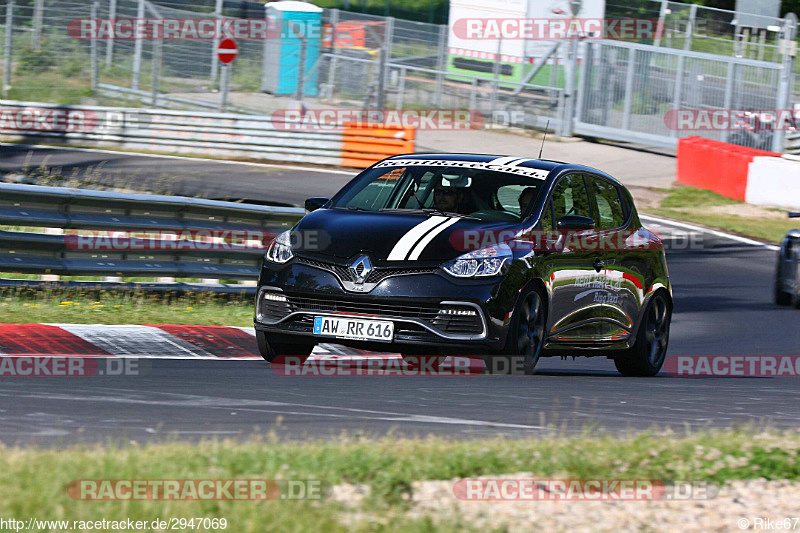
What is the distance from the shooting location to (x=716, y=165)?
1008 inches

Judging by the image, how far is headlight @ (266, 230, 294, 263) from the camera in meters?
8.23

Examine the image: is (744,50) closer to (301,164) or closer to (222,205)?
(301,164)

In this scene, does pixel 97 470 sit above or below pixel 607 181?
below

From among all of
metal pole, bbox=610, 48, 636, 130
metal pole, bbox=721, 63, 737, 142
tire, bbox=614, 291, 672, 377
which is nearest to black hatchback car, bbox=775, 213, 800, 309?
tire, bbox=614, 291, 672, 377

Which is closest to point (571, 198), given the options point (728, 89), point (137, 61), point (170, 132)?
point (170, 132)

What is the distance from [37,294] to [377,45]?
2384 centimetres

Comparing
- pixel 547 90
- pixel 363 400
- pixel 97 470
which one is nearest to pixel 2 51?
pixel 547 90

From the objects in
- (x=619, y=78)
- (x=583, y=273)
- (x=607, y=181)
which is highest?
(x=619, y=78)

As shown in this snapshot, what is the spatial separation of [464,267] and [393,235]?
0.50m

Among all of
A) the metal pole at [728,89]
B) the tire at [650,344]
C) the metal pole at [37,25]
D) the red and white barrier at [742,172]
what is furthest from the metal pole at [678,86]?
the tire at [650,344]

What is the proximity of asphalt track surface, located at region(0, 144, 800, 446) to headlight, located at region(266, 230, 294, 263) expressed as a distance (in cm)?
75

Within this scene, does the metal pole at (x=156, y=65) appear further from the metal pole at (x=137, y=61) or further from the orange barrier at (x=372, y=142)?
the orange barrier at (x=372, y=142)

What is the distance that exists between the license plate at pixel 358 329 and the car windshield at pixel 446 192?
44.9 inches

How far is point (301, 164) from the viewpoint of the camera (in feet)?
90.3
